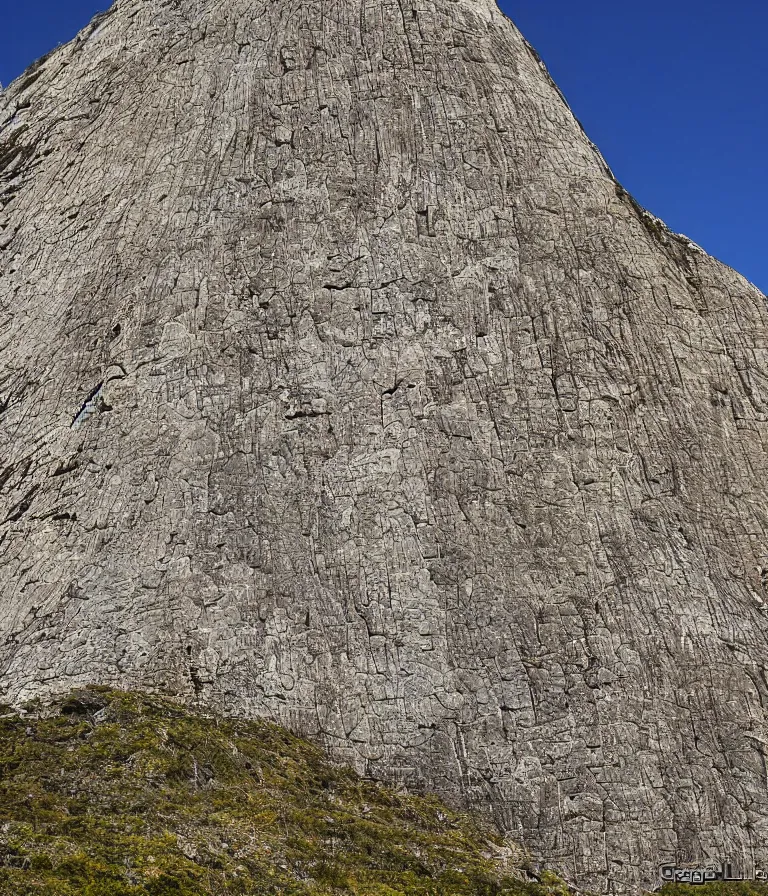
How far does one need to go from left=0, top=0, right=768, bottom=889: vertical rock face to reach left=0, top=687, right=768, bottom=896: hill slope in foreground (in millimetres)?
863

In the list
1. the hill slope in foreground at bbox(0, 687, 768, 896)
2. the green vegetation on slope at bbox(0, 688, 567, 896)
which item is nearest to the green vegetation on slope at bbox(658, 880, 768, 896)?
the hill slope in foreground at bbox(0, 687, 768, 896)

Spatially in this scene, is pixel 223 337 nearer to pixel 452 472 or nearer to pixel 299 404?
pixel 299 404

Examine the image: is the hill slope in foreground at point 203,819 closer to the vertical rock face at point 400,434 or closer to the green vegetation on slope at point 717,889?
the green vegetation on slope at point 717,889

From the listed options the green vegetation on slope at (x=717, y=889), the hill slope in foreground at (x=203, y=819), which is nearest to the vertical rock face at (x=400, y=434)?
the green vegetation on slope at (x=717, y=889)

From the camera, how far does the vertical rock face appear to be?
58.9 ft

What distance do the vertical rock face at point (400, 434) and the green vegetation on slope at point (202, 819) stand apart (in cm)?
91

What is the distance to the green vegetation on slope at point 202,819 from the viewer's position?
12.9m

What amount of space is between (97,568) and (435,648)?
6.77 m

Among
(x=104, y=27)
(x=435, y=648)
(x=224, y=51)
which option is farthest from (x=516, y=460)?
(x=104, y=27)

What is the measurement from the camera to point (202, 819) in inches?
582

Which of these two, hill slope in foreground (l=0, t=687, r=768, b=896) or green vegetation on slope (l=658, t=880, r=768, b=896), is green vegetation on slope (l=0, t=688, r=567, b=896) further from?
green vegetation on slope (l=658, t=880, r=768, b=896)

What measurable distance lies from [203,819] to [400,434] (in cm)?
908

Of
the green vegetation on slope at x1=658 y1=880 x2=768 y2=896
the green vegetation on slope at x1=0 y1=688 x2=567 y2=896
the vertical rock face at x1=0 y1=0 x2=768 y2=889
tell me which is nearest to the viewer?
the green vegetation on slope at x1=0 y1=688 x2=567 y2=896

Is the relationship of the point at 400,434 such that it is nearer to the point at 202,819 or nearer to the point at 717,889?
the point at 202,819
